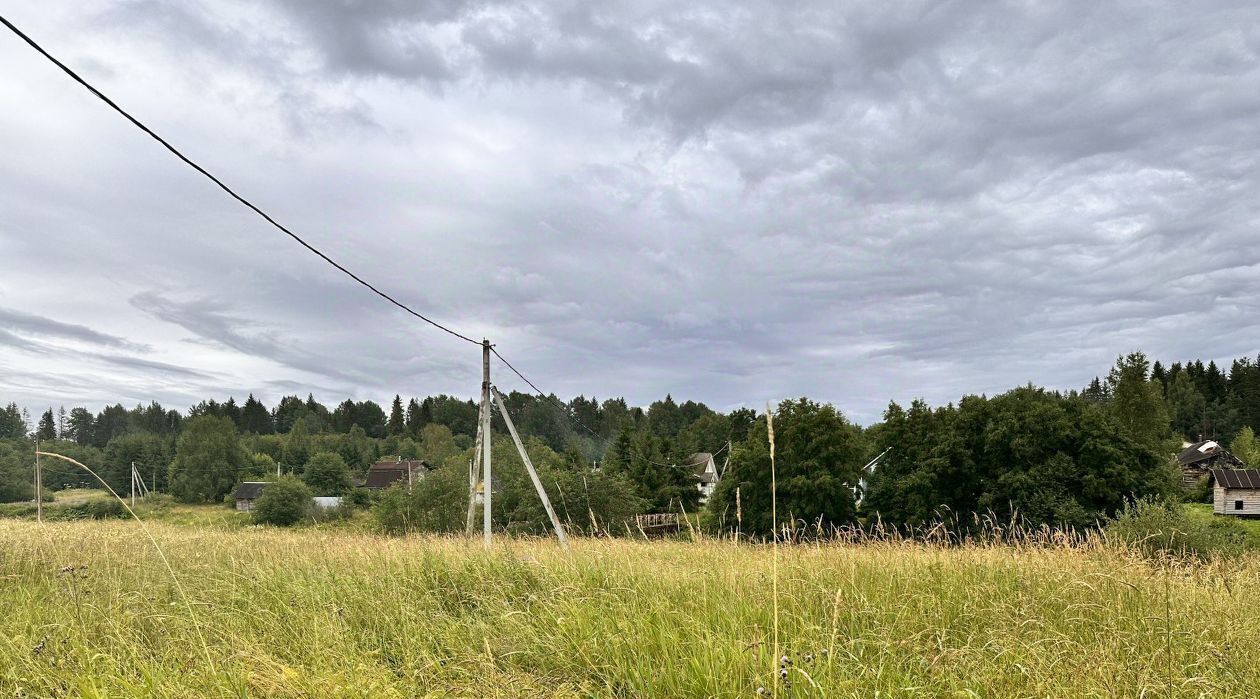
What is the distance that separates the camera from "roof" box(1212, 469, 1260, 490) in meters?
54.1

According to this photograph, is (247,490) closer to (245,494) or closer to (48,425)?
(245,494)

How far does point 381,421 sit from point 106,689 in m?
163

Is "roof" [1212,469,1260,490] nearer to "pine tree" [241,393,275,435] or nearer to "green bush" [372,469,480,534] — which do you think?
"green bush" [372,469,480,534]

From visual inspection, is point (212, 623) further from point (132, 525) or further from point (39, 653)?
point (132, 525)

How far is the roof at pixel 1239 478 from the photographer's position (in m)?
54.1

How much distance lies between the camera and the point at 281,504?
170ft

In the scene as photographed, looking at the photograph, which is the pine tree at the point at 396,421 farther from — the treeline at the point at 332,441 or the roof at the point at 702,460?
the roof at the point at 702,460

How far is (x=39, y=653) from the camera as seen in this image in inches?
169

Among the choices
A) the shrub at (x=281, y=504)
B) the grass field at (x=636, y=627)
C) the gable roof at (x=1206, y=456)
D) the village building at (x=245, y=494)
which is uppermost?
the grass field at (x=636, y=627)

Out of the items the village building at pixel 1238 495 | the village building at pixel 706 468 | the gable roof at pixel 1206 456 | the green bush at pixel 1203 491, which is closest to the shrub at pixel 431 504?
the village building at pixel 706 468

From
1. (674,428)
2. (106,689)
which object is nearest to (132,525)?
(106,689)

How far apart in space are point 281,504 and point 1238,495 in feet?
256

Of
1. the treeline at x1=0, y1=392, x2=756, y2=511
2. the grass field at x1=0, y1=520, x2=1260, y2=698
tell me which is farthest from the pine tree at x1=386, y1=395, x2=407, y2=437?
the grass field at x1=0, y1=520, x2=1260, y2=698

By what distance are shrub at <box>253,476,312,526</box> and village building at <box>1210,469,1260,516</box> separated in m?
74.3
